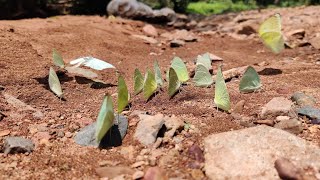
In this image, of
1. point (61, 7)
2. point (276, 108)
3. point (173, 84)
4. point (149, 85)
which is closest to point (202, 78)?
point (173, 84)

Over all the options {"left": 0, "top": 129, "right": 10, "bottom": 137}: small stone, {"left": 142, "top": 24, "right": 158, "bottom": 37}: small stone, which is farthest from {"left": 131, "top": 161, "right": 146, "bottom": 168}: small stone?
{"left": 142, "top": 24, "right": 158, "bottom": 37}: small stone

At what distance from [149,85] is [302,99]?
3.66ft

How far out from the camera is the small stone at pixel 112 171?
7.52ft

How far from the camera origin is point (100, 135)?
2.48 metres

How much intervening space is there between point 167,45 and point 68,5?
5.50m

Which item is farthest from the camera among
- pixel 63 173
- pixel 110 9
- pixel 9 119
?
pixel 110 9

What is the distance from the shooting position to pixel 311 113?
2.80 meters

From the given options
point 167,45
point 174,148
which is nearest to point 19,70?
point 174,148

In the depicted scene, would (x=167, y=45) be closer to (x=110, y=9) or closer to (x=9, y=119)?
(x=110, y=9)

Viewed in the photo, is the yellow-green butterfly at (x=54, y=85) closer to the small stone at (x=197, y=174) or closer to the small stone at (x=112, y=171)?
the small stone at (x=112, y=171)

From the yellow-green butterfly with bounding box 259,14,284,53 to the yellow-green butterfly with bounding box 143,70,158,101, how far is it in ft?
4.45

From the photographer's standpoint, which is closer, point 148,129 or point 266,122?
point 148,129

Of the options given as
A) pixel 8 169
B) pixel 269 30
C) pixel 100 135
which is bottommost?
pixel 8 169

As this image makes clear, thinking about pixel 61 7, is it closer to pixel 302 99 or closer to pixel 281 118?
pixel 302 99
